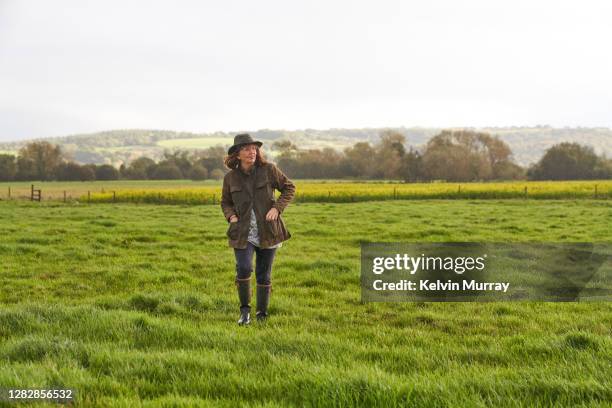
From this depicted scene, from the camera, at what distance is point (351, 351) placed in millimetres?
6176

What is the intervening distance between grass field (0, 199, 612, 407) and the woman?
84 cm

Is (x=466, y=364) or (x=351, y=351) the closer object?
(x=466, y=364)

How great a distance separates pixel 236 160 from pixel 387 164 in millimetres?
79470

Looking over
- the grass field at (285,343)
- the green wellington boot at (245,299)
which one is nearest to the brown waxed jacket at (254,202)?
the green wellington boot at (245,299)

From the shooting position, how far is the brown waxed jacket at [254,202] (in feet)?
24.8

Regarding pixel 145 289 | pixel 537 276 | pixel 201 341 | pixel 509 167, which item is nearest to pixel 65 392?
pixel 201 341

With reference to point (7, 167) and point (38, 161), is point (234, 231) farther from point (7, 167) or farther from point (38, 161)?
point (38, 161)

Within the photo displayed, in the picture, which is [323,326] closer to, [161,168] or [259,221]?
[259,221]

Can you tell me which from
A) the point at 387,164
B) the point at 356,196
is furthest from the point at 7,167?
the point at 356,196

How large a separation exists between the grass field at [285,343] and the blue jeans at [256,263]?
66cm

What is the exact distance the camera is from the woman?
7551 mm

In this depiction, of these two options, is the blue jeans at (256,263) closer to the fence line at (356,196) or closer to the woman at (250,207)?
the woman at (250,207)

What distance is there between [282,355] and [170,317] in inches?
107

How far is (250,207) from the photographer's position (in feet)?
24.9
